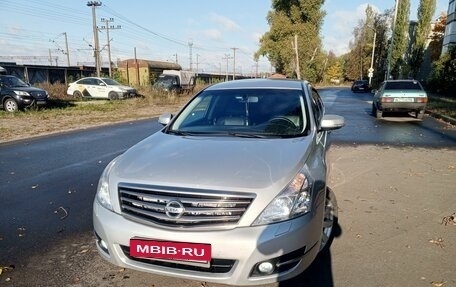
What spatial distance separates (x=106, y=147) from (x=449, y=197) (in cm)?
733

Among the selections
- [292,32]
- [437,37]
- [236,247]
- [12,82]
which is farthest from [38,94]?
[437,37]

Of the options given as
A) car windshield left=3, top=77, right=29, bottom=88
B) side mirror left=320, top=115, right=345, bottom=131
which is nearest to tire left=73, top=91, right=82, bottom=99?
car windshield left=3, top=77, right=29, bottom=88

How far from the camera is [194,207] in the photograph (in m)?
2.54

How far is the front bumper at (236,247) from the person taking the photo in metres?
2.44

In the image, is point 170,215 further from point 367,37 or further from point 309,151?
point 367,37

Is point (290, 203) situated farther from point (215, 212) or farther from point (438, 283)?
point (438, 283)

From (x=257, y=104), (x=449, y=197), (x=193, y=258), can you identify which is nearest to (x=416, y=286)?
(x=193, y=258)

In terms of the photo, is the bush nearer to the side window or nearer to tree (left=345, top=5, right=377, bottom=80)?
the side window

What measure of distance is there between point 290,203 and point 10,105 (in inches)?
691

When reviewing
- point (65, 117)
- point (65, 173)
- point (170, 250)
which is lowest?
point (65, 117)

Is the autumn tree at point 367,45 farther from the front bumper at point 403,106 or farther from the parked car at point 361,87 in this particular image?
the front bumper at point 403,106

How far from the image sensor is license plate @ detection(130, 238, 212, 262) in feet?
8.06

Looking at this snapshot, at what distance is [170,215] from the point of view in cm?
255

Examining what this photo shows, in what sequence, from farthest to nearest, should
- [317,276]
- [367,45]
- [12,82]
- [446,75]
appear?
[367,45], [446,75], [12,82], [317,276]
